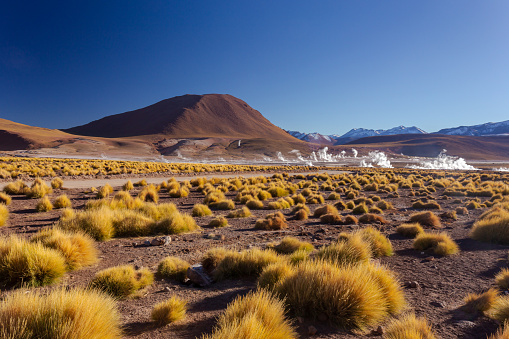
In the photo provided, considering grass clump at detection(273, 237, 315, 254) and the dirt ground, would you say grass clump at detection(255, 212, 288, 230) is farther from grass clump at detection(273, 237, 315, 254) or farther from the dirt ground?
grass clump at detection(273, 237, 315, 254)

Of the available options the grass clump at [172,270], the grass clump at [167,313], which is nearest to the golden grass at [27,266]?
the grass clump at [172,270]

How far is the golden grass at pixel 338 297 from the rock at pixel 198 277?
4.89 feet

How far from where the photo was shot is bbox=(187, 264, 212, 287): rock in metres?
4.55

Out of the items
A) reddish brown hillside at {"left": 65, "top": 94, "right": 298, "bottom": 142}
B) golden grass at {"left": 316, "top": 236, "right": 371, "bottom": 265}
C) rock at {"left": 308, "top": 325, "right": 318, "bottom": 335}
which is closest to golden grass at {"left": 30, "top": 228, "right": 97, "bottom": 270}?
rock at {"left": 308, "top": 325, "right": 318, "bottom": 335}

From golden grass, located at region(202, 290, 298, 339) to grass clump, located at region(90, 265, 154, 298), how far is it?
1.86m

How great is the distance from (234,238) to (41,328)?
214 inches

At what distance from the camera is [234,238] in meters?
7.58

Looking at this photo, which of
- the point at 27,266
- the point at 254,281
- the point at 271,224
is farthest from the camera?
the point at 271,224

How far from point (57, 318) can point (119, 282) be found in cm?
165

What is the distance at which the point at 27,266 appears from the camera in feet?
13.4

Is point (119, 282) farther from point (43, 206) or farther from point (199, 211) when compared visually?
point (43, 206)

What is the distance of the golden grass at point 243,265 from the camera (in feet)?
16.0

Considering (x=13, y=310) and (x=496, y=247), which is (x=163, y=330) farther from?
(x=496, y=247)

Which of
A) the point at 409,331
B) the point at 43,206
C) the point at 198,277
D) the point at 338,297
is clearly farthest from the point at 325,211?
the point at 43,206
